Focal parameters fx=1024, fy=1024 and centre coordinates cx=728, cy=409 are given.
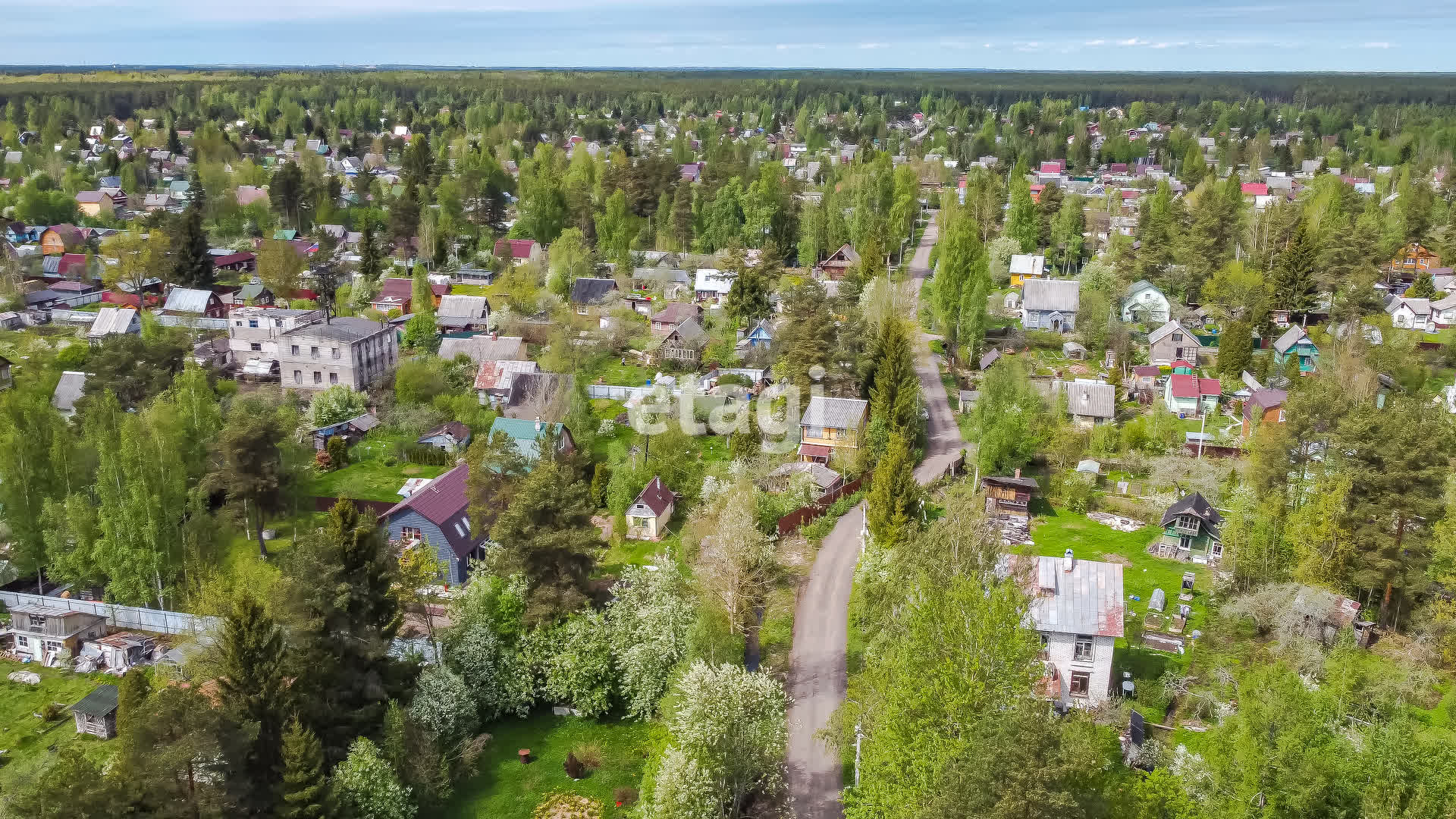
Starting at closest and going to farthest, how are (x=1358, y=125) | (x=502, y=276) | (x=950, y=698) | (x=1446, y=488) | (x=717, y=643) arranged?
1. (x=950, y=698)
2. (x=717, y=643)
3. (x=1446, y=488)
4. (x=502, y=276)
5. (x=1358, y=125)

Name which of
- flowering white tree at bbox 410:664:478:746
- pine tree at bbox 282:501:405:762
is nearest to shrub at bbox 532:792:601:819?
flowering white tree at bbox 410:664:478:746

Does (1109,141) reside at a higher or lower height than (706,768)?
higher

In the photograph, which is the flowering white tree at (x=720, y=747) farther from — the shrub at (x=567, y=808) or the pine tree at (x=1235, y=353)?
the pine tree at (x=1235, y=353)

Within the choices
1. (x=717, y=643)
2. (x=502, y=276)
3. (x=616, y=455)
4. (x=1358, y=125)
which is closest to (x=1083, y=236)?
(x=502, y=276)

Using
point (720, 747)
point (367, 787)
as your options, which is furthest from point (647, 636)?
point (367, 787)

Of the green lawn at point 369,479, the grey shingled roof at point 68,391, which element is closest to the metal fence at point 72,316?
the grey shingled roof at point 68,391

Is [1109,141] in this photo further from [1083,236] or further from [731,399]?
[731,399]

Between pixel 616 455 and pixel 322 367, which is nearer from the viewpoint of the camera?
pixel 616 455
